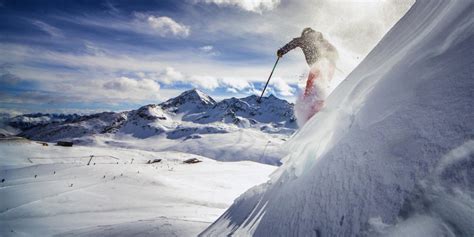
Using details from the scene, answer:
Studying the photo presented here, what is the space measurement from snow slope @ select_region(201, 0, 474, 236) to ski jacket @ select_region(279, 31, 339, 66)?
4332mm

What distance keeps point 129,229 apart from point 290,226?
4464 mm

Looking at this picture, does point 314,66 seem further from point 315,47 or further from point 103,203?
point 103,203

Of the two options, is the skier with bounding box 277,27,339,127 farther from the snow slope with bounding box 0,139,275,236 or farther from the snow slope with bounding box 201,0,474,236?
the snow slope with bounding box 0,139,275,236

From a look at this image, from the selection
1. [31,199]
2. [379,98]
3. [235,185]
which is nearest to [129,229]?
[31,199]

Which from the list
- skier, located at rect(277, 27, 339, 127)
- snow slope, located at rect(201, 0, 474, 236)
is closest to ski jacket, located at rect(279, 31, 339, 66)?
skier, located at rect(277, 27, 339, 127)

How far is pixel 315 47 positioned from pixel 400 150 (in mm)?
6574

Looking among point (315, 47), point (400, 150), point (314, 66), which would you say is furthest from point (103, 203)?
point (400, 150)

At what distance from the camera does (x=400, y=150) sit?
211 cm

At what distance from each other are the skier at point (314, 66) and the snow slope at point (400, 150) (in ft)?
10.1

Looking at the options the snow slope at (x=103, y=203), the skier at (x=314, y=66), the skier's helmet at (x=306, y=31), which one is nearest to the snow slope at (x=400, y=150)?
the skier at (x=314, y=66)

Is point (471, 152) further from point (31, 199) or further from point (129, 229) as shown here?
point (31, 199)

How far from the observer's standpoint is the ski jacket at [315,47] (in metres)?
8.05

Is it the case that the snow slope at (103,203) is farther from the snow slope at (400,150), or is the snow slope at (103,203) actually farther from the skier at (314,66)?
the snow slope at (400,150)

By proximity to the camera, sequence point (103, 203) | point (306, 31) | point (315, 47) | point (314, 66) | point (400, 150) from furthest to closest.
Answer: point (103, 203)
point (306, 31)
point (315, 47)
point (314, 66)
point (400, 150)
